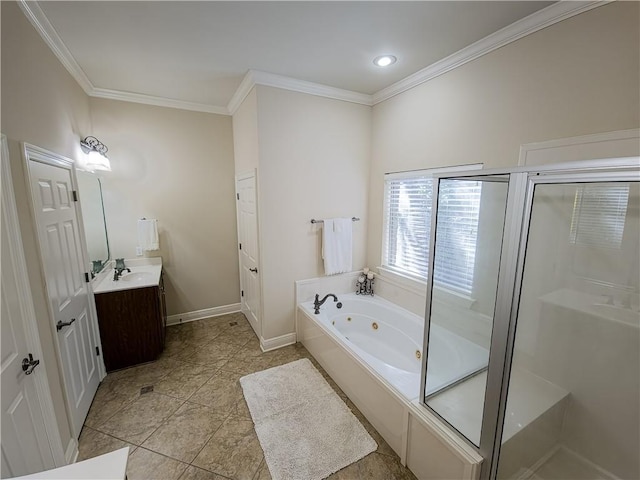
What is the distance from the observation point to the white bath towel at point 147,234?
10.3ft

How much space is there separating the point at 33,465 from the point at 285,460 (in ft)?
4.32

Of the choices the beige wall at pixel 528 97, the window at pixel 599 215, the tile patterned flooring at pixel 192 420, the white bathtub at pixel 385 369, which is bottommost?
the tile patterned flooring at pixel 192 420

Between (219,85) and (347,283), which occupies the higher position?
(219,85)

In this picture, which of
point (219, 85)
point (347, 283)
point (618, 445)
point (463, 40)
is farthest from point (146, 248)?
point (618, 445)

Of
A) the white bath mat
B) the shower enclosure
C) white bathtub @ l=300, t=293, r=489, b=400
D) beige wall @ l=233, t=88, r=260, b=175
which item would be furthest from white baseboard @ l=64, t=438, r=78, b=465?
beige wall @ l=233, t=88, r=260, b=175

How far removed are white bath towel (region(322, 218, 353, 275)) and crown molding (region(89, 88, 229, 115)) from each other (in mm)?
2078

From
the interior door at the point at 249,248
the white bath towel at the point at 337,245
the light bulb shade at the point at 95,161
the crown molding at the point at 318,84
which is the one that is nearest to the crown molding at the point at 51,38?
the crown molding at the point at 318,84

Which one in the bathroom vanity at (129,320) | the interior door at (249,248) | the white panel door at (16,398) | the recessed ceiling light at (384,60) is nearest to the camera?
the white panel door at (16,398)

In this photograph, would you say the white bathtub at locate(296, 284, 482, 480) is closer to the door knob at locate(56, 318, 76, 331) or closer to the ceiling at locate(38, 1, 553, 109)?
the door knob at locate(56, 318, 76, 331)

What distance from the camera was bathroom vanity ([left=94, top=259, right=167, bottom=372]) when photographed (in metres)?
2.50

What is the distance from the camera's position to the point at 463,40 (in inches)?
77.5

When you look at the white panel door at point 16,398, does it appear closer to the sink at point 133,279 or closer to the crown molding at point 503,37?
the sink at point 133,279

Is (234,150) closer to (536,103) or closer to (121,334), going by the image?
(121,334)

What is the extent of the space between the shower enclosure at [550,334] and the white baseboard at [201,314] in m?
2.94
